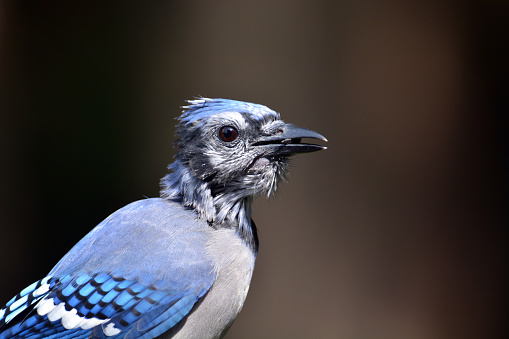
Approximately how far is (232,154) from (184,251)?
32 centimetres

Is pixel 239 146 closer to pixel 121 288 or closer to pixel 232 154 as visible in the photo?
pixel 232 154

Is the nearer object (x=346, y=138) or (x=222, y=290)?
(x=222, y=290)

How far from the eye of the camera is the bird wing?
4.74 feet

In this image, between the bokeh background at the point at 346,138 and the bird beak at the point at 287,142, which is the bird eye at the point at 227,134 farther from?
the bokeh background at the point at 346,138

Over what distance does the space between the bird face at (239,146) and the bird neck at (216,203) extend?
0.02m

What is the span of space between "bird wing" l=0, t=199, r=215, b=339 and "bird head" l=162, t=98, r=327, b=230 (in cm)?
12

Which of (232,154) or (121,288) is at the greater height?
(232,154)

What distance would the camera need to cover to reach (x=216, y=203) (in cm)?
161

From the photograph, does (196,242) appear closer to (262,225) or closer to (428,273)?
(262,225)

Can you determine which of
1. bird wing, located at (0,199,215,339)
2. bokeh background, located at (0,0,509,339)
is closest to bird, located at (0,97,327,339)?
bird wing, located at (0,199,215,339)

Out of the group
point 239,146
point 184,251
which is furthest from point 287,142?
point 184,251

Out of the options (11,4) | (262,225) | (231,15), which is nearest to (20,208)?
(11,4)

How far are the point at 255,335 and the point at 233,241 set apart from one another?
2106 millimetres

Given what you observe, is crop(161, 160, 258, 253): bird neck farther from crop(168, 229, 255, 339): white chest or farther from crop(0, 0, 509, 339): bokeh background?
crop(0, 0, 509, 339): bokeh background
